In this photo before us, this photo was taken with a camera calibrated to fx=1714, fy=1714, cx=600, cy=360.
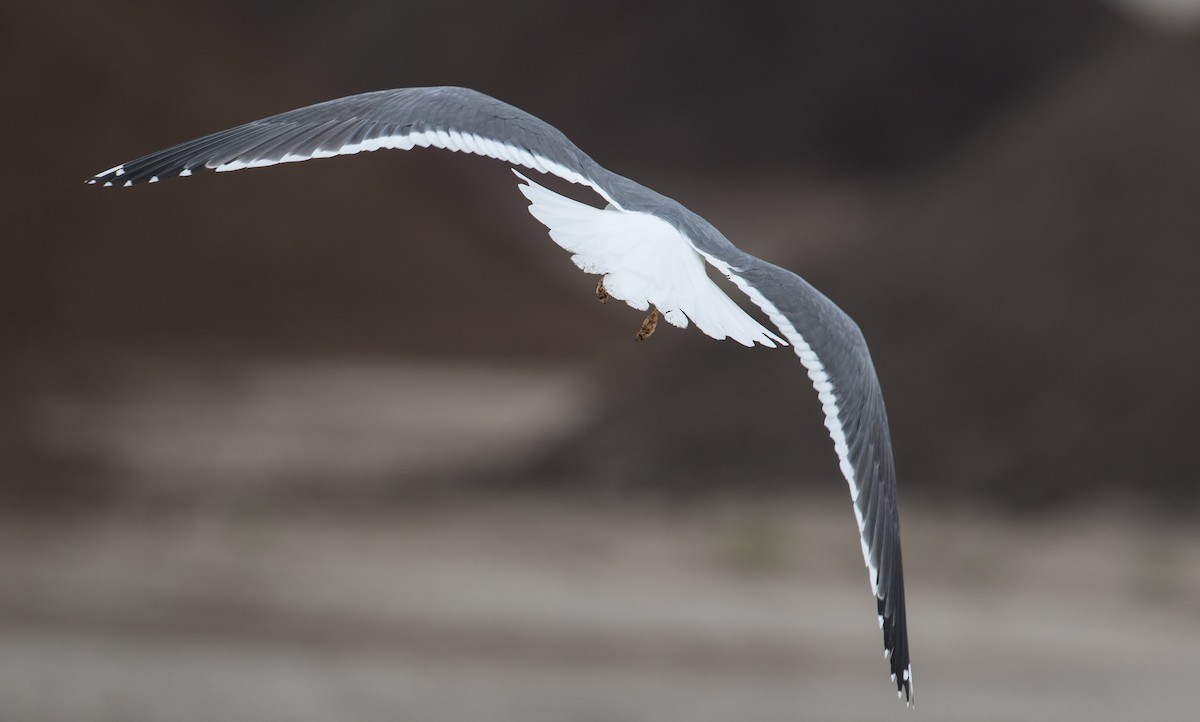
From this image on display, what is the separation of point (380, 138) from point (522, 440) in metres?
16.7

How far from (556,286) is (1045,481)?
17843mm

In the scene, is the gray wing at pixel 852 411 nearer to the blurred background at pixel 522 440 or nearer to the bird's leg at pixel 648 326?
the bird's leg at pixel 648 326

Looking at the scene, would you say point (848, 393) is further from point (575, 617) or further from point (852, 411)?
point (575, 617)

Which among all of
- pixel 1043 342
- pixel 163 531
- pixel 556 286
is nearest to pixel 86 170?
pixel 556 286

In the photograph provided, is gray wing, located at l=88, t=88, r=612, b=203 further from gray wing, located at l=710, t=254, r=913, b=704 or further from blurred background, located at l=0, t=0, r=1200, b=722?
blurred background, located at l=0, t=0, r=1200, b=722

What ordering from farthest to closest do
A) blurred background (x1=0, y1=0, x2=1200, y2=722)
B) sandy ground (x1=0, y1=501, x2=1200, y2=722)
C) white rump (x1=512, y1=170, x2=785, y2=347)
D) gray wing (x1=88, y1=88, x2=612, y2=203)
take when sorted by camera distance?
blurred background (x1=0, y1=0, x2=1200, y2=722), sandy ground (x1=0, y1=501, x2=1200, y2=722), gray wing (x1=88, y1=88, x2=612, y2=203), white rump (x1=512, y1=170, x2=785, y2=347)

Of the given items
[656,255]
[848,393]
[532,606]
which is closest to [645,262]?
[656,255]

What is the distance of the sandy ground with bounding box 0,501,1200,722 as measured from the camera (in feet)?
37.8

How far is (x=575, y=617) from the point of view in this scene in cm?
1363

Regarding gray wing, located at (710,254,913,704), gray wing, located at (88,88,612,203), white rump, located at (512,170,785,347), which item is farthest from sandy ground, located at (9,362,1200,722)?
white rump, located at (512,170,785,347)

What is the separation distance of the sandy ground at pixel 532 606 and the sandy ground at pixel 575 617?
3 cm

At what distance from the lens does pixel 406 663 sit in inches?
480

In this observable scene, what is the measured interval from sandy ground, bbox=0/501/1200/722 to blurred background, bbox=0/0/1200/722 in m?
0.05

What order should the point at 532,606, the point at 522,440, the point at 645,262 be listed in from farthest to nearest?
1. the point at 522,440
2. the point at 532,606
3. the point at 645,262
